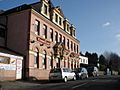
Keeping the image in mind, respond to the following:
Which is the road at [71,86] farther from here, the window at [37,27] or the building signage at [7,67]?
the window at [37,27]

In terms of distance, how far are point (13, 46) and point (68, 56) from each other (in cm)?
1876

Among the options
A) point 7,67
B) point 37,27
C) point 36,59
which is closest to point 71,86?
point 7,67

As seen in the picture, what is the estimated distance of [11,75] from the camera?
29.5 meters

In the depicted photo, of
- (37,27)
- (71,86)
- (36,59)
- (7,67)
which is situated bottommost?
(71,86)

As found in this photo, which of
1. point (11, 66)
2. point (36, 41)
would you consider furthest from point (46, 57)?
point (11, 66)

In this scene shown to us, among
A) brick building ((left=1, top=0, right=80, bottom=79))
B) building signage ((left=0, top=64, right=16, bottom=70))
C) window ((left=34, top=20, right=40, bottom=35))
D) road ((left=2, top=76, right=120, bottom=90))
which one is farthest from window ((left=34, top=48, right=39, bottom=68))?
road ((left=2, top=76, right=120, bottom=90))

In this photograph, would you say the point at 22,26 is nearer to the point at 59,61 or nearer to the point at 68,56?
the point at 59,61

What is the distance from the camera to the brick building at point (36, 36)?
33719mm

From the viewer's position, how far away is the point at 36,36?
35469 mm

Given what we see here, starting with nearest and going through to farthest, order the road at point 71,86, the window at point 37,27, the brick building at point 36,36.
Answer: the road at point 71,86, the brick building at point 36,36, the window at point 37,27

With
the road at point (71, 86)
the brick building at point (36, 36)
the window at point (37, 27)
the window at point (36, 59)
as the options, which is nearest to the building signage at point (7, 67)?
the brick building at point (36, 36)

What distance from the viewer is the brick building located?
33.7m

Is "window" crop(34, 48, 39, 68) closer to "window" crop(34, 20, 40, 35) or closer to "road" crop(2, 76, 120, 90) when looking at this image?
"window" crop(34, 20, 40, 35)

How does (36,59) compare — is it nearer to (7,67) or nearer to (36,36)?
(36,36)
